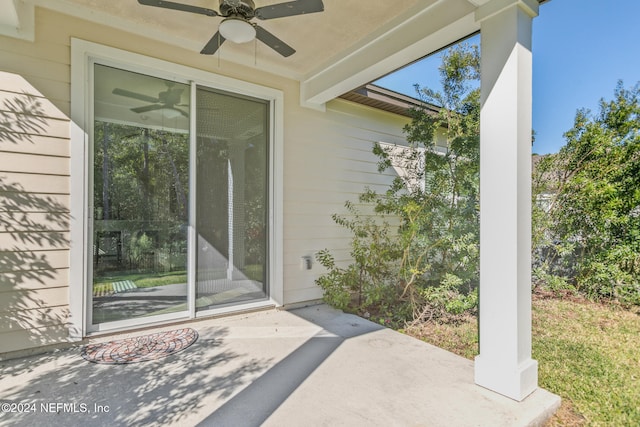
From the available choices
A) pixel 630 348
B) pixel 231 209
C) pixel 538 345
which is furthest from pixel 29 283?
pixel 630 348

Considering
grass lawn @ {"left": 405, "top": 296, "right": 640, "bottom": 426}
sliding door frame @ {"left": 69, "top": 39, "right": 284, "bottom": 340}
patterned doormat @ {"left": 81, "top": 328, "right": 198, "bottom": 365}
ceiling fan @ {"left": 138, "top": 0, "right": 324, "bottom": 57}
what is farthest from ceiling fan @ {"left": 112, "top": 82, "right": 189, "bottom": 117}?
grass lawn @ {"left": 405, "top": 296, "right": 640, "bottom": 426}

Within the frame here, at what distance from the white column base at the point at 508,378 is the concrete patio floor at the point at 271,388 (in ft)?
0.16

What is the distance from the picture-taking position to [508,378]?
2.07 meters

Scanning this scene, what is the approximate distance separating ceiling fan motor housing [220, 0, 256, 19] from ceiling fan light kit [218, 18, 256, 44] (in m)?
0.07

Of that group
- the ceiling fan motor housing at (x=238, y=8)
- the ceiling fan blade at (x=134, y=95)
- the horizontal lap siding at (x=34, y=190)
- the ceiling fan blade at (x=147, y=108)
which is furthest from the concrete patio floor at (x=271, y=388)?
the ceiling fan motor housing at (x=238, y=8)

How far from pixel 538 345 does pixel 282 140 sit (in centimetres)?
354

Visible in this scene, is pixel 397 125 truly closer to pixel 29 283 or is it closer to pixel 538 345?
pixel 538 345

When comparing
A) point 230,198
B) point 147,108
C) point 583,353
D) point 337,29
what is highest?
point 337,29

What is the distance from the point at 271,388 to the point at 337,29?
10.4ft

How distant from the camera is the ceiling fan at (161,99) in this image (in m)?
→ 3.12

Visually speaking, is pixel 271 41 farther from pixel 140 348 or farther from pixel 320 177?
pixel 140 348

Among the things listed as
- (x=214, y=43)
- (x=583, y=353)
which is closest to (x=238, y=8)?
(x=214, y=43)

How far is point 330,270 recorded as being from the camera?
4449 mm

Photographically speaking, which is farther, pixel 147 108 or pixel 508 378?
pixel 147 108
